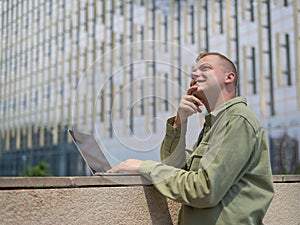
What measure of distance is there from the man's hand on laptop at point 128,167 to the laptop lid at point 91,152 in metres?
0.03

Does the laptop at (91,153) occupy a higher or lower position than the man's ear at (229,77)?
lower

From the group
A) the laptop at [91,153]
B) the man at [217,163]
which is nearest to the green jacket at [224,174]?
the man at [217,163]

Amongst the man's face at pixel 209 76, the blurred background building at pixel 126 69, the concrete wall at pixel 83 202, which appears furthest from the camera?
the blurred background building at pixel 126 69

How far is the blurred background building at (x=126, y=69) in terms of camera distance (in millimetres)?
1601

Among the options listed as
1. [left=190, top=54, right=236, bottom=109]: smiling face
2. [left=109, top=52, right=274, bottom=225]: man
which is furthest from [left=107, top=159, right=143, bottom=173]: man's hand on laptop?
[left=190, top=54, right=236, bottom=109]: smiling face

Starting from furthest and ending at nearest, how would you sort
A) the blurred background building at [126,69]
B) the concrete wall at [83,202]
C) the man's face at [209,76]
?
the blurred background building at [126,69], the man's face at [209,76], the concrete wall at [83,202]

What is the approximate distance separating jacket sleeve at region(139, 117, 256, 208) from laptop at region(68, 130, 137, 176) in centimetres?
20

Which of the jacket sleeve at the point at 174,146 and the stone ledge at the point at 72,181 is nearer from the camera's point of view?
the stone ledge at the point at 72,181

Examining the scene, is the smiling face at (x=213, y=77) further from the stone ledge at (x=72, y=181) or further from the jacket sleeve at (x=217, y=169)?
the stone ledge at (x=72, y=181)

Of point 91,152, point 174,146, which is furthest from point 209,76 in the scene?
point 91,152

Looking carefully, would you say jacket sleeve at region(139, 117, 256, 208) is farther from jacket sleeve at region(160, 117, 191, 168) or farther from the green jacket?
jacket sleeve at region(160, 117, 191, 168)

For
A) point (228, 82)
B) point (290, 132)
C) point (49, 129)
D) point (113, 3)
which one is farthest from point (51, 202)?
point (49, 129)

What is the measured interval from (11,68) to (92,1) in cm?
546

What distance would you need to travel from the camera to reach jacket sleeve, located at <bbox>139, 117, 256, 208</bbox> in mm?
1350
